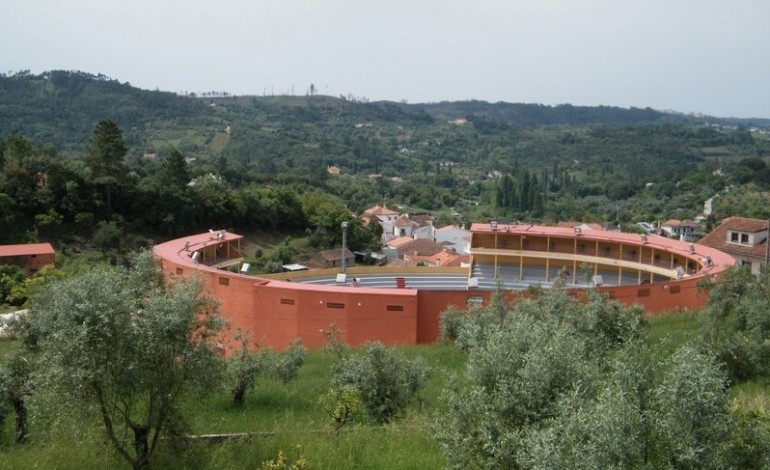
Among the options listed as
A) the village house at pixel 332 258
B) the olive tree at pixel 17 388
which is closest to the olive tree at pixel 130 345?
the olive tree at pixel 17 388

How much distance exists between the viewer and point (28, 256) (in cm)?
3534

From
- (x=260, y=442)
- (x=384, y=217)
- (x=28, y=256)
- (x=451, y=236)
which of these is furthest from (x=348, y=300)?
(x=384, y=217)

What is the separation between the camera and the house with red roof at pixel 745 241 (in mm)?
30922

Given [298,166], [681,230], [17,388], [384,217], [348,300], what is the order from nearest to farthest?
[17,388], [348,300], [681,230], [384,217], [298,166]

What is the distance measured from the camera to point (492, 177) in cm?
12512

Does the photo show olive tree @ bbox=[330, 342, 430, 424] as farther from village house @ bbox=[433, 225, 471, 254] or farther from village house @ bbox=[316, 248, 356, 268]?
village house @ bbox=[433, 225, 471, 254]

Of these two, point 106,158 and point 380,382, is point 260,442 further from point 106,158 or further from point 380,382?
point 106,158

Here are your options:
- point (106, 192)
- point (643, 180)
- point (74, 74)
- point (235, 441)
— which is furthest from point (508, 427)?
point (74, 74)

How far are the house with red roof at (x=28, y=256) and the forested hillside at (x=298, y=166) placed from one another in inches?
120

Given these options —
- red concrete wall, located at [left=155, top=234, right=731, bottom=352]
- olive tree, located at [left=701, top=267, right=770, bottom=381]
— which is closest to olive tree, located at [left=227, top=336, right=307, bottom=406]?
red concrete wall, located at [left=155, top=234, right=731, bottom=352]

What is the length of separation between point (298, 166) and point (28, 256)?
73657 mm

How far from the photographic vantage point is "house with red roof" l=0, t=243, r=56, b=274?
34844mm

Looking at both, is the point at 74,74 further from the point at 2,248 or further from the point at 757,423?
the point at 757,423

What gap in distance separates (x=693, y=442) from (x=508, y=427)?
178 centimetres
